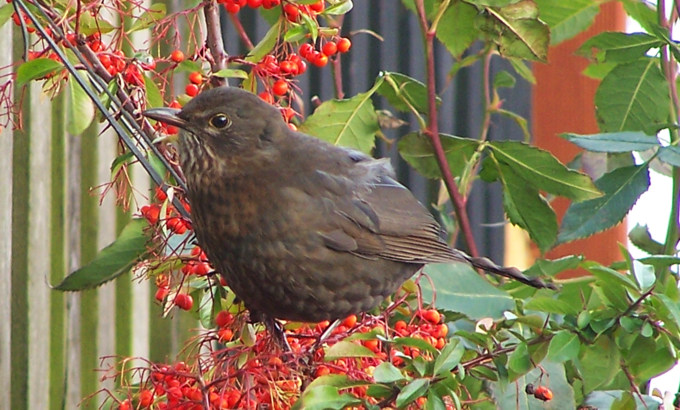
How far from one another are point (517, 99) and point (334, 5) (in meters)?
2.77

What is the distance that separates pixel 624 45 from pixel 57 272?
146 cm

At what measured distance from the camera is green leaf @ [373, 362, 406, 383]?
1.38 metres

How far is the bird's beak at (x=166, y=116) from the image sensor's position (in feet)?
5.38

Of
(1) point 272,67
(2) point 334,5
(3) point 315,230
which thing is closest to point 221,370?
(3) point 315,230

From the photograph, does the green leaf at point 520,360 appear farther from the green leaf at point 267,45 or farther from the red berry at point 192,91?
the red berry at point 192,91

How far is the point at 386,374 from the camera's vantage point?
4.57 feet

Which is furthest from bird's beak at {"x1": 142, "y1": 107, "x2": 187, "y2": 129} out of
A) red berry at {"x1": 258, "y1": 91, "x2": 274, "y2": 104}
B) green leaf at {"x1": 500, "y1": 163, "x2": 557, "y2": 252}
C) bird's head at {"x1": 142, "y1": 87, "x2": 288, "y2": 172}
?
green leaf at {"x1": 500, "y1": 163, "x2": 557, "y2": 252}

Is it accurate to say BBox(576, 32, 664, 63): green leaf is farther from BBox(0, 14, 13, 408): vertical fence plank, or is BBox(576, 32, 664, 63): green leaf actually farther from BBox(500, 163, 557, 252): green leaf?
BBox(0, 14, 13, 408): vertical fence plank

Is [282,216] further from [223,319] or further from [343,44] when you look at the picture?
[343,44]

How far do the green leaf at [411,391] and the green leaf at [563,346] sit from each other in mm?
193

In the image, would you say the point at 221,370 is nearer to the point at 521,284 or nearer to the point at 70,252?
the point at 521,284

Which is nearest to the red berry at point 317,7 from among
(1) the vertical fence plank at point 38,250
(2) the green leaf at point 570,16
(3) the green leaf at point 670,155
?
(3) the green leaf at point 670,155

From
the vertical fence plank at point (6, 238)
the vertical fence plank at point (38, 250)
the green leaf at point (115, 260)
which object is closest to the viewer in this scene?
the green leaf at point (115, 260)

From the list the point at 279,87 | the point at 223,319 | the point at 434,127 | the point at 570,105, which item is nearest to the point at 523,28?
the point at 434,127
